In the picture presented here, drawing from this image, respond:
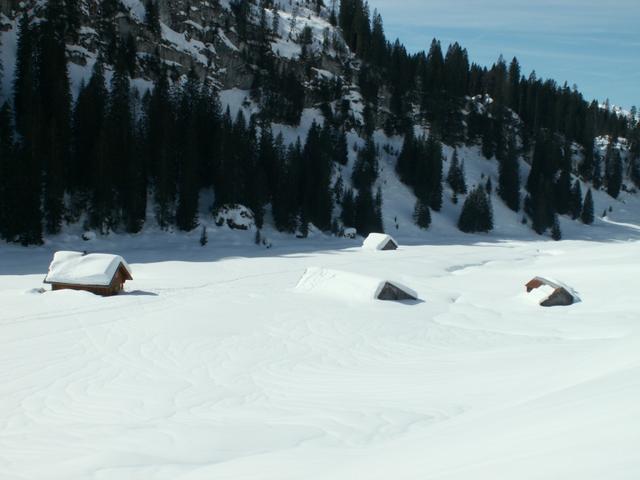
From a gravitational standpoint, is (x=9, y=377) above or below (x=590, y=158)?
below

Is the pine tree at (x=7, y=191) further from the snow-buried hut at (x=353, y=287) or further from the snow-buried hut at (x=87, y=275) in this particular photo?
the snow-buried hut at (x=353, y=287)

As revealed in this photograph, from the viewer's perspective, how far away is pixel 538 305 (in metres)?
22.8

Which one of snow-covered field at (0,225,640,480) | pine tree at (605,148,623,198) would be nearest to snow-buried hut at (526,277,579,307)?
snow-covered field at (0,225,640,480)

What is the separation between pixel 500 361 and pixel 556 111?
118m

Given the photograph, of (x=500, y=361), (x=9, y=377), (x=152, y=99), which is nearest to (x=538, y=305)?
(x=500, y=361)

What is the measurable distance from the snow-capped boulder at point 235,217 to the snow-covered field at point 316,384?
26157mm

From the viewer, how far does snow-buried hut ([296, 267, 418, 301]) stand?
23.4m

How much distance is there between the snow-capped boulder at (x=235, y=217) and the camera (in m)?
54.1

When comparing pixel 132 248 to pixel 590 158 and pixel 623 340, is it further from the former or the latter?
pixel 590 158

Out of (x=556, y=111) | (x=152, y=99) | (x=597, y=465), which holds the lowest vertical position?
(x=597, y=465)

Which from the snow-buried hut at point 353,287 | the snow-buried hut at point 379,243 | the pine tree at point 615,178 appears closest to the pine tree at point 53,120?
the snow-buried hut at point 379,243

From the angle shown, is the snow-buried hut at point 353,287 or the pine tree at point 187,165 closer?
the snow-buried hut at point 353,287

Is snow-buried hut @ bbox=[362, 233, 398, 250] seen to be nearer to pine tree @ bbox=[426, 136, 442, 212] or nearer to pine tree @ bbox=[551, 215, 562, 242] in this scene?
pine tree @ bbox=[426, 136, 442, 212]

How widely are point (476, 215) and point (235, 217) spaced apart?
37214 millimetres
